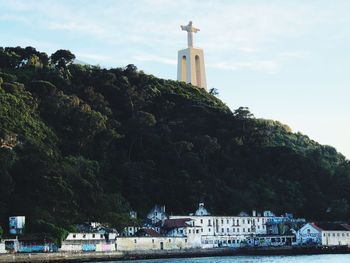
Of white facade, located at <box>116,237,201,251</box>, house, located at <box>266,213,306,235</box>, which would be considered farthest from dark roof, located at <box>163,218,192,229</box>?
house, located at <box>266,213,306,235</box>

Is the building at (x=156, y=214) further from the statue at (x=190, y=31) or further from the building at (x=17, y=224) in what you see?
the statue at (x=190, y=31)

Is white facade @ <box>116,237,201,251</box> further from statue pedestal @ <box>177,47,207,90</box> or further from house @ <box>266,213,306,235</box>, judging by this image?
statue pedestal @ <box>177,47,207,90</box>

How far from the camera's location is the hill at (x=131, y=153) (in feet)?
231

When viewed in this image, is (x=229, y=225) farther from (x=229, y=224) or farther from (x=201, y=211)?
(x=201, y=211)

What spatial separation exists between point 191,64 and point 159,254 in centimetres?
5667

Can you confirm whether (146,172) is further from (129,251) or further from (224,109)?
(224,109)

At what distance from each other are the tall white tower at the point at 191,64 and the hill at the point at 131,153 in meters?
10.8

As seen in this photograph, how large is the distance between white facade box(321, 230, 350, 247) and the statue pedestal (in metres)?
46.9

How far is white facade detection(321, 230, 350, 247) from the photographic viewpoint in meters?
79.7

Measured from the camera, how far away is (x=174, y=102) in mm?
102375

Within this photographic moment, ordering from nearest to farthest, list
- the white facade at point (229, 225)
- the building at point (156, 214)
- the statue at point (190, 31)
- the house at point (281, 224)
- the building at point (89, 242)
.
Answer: the building at point (89, 242) → the building at point (156, 214) → the white facade at point (229, 225) → the house at point (281, 224) → the statue at point (190, 31)

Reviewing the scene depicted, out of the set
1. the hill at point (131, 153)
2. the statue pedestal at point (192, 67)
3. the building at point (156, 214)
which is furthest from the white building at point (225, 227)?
the statue pedestal at point (192, 67)

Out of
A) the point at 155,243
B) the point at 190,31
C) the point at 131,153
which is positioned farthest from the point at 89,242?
the point at 190,31

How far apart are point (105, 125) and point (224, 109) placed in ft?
81.3
